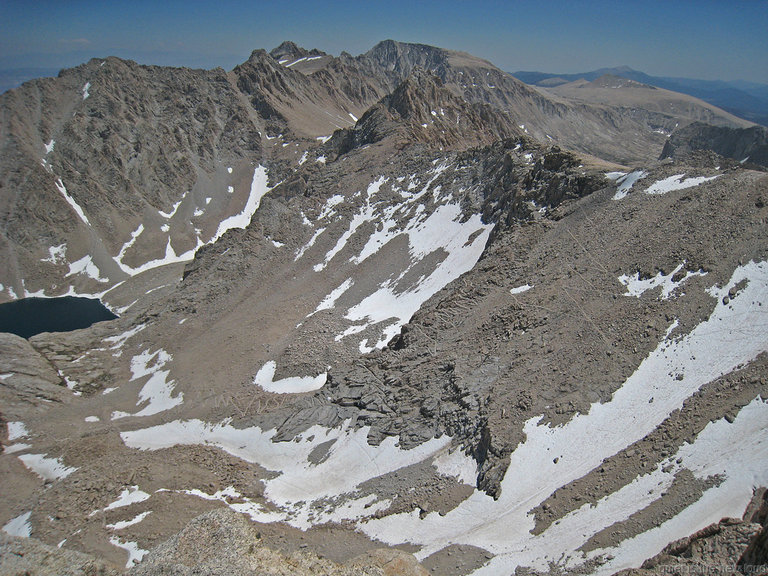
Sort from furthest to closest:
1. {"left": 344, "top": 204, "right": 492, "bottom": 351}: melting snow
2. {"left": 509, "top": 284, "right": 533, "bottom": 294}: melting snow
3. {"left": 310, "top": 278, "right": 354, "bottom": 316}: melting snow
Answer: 1. {"left": 310, "top": 278, "right": 354, "bottom": 316}: melting snow
2. {"left": 344, "top": 204, "right": 492, "bottom": 351}: melting snow
3. {"left": 509, "top": 284, "right": 533, "bottom": 294}: melting snow

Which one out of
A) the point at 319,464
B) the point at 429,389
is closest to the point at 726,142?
the point at 429,389

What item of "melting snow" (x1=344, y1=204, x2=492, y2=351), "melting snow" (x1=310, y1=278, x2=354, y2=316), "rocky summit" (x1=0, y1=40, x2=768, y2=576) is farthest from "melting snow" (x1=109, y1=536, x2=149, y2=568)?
"melting snow" (x1=310, y1=278, x2=354, y2=316)

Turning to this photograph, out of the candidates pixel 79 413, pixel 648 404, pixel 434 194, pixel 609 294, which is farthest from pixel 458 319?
pixel 79 413

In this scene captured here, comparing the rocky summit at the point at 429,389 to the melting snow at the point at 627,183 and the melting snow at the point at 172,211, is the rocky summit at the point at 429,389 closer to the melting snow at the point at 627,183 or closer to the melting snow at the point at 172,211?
the melting snow at the point at 627,183

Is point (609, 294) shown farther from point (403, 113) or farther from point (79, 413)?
point (403, 113)

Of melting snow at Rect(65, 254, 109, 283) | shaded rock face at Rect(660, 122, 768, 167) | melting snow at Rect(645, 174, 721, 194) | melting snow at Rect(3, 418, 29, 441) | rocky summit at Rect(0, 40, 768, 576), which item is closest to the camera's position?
rocky summit at Rect(0, 40, 768, 576)

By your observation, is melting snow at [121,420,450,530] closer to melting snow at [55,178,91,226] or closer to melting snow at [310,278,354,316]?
melting snow at [310,278,354,316]
